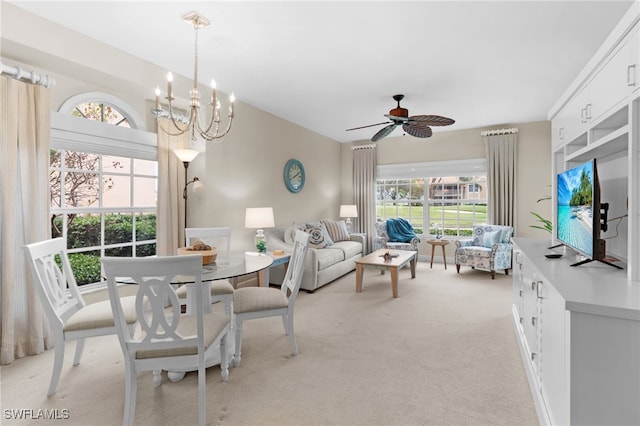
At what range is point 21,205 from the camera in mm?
2527

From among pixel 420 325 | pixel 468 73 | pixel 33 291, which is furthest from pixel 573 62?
pixel 33 291

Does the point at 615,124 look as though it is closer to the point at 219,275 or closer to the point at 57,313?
the point at 219,275

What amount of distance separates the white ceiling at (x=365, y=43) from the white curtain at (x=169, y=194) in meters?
0.67

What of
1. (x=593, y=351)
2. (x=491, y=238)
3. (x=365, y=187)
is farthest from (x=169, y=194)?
(x=491, y=238)

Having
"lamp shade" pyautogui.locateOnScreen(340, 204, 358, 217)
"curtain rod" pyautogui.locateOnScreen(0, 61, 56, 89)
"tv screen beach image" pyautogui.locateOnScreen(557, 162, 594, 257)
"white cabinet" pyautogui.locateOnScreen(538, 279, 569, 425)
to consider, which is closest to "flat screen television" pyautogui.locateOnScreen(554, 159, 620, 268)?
"tv screen beach image" pyautogui.locateOnScreen(557, 162, 594, 257)

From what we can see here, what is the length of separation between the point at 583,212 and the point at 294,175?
4.28 m

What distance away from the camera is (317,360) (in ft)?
7.97

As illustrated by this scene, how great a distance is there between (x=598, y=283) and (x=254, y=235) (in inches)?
Result: 150

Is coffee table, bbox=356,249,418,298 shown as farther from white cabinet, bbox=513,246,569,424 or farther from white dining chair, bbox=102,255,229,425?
white dining chair, bbox=102,255,229,425

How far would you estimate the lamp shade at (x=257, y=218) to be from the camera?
4.09 metres

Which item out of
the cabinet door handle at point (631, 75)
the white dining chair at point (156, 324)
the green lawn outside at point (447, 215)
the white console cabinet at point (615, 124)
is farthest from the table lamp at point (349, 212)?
the cabinet door handle at point (631, 75)

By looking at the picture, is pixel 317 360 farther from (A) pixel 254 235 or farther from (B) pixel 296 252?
(A) pixel 254 235

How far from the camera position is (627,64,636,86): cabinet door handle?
1459 millimetres

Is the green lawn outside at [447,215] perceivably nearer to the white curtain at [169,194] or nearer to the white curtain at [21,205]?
the white curtain at [169,194]
